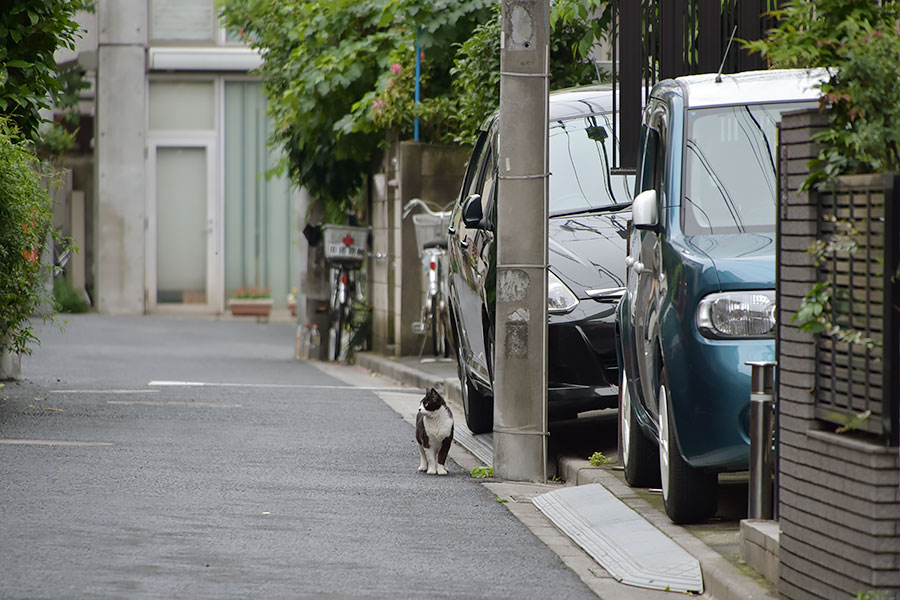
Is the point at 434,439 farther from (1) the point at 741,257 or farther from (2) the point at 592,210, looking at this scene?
(1) the point at 741,257

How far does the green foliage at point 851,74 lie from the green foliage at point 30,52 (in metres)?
7.16

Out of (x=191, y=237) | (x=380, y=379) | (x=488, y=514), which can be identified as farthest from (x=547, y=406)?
(x=191, y=237)

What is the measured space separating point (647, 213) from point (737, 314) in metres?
0.74

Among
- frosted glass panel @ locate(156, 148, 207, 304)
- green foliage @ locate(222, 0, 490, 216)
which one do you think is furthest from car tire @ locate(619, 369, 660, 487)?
frosted glass panel @ locate(156, 148, 207, 304)

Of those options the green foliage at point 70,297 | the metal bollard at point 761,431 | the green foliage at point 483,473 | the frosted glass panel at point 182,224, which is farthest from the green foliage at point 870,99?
the frosted glass panel at point 182,224

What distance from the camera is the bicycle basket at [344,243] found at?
19.4m

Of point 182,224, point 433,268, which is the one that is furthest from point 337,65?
point 182,224

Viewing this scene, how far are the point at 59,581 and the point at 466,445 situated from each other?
16.2ft

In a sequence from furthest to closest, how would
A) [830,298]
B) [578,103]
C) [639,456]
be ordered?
1. [578,103]
2. [639,456]
3. [830,298]

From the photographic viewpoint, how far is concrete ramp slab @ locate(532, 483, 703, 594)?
5.42 metres

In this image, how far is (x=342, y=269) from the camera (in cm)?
1998

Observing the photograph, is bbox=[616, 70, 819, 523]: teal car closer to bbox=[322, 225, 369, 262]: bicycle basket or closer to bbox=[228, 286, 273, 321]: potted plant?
bbox=[322, 225, 369, 262]: bicycle basket

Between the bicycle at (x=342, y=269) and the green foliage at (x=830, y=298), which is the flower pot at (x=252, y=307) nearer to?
the bicycle at (x=342, y=269)

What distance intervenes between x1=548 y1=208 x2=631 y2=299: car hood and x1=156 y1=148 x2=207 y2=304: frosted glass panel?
22.9 m
